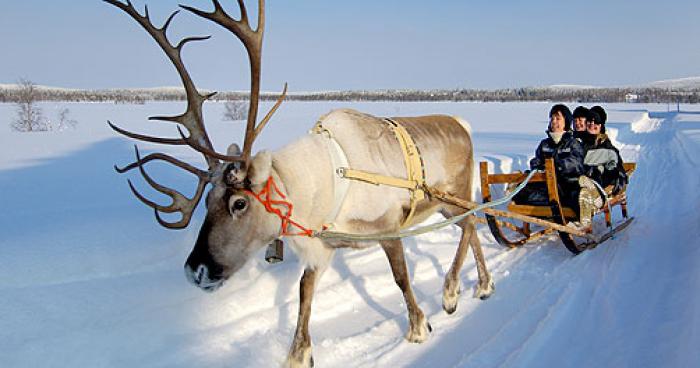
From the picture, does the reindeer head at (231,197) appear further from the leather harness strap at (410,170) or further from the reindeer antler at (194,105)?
the leather harness strap at (410,170)

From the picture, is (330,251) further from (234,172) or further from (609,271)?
(609,271)

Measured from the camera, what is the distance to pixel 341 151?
3592 mm

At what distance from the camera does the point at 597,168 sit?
670 centimetres

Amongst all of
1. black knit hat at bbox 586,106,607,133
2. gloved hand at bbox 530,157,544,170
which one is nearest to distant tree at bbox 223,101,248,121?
gloved hand at bbox 530,157,544,170

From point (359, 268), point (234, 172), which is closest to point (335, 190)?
point (234, 172)

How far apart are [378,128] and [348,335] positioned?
1.62m

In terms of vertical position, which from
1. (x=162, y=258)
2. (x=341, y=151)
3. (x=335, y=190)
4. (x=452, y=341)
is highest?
(x=341, y=151)

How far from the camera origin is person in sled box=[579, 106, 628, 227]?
555cm

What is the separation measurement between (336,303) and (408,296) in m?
0.82

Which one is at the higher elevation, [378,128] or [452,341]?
[378,128]

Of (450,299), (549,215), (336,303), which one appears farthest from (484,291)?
(549,215)

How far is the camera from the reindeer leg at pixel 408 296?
3841 millimetres

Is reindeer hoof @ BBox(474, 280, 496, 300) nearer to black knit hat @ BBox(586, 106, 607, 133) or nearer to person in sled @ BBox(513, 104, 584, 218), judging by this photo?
person in sled @ BBox(513, 104, 584, 218)

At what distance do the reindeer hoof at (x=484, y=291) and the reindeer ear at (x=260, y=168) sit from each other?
2.51m
